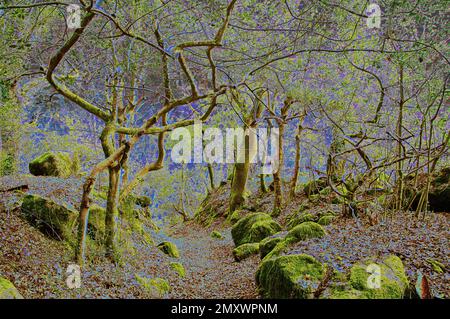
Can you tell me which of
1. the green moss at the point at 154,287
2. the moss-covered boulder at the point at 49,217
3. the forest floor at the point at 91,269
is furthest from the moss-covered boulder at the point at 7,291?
the moss-covered boulder at the point at 49,217

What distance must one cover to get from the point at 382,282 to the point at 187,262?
21.2 ft

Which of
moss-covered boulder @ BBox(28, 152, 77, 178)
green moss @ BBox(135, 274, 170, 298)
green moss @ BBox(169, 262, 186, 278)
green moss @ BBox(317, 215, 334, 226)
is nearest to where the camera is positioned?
green moss @ BBox(135, 274, 170, 298)

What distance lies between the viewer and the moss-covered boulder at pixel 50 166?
44.2 ft

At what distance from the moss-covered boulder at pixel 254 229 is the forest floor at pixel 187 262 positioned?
3.94 feet

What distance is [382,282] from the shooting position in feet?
14.9

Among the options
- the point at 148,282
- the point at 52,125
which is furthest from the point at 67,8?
the point at 52,125

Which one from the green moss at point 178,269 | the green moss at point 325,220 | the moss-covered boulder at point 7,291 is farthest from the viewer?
the green moss at point 325,220

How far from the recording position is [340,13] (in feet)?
24.0

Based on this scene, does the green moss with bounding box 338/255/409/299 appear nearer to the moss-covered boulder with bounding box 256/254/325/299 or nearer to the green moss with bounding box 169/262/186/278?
the moss-covered boulder with bounding box 256/254/325/299

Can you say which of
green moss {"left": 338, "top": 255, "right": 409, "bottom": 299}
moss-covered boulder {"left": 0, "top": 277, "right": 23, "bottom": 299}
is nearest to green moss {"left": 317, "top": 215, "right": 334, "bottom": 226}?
green moss {"left": 338, "top": 255, "right": 409, "bottom": 299}

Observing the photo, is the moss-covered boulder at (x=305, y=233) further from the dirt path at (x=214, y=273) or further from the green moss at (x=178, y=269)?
the green moss at (x=178, y=269)

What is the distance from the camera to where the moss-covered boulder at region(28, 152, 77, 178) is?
13.5 meters

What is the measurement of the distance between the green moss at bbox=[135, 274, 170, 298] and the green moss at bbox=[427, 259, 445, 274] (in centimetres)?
428

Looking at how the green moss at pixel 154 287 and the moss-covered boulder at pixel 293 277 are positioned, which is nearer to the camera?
the moss-covered boulder at pixel 293 277
